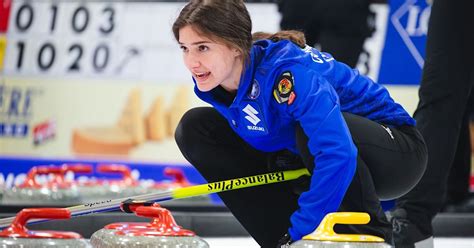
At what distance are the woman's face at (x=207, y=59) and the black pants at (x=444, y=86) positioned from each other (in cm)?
83

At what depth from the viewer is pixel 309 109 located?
2104mm

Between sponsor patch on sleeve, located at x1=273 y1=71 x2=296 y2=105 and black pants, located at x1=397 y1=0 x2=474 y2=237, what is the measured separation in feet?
2.66

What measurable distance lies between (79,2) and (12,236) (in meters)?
3.13

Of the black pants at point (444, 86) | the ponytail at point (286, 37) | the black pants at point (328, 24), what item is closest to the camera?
the ponytail at point (286, 37)

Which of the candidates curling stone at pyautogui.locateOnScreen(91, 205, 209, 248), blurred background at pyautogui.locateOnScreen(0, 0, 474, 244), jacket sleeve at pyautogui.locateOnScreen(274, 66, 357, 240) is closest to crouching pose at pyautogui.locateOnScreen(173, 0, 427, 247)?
jacket sleeve at pyautogui.locateOnScreen(274, 66, 357, 240)

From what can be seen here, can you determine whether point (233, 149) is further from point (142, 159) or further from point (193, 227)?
point (142, 159)

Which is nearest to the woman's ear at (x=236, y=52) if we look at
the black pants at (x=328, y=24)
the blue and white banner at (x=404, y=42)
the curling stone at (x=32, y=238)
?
the curling stone at (x=32, y=238)

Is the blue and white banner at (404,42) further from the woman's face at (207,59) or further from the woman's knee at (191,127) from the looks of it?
the woman's face at (207,59)

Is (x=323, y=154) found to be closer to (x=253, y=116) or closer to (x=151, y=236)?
(x=253, y=116)

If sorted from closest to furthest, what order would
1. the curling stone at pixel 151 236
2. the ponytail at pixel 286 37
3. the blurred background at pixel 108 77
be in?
the curling stone at pixel 151 236, the ponytail at pixel 286 37, the blurred background at pixel 108 77

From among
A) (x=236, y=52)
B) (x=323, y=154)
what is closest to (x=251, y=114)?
(x=236, y=52)

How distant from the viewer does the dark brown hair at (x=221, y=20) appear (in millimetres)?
2203

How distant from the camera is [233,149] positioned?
8.29ft

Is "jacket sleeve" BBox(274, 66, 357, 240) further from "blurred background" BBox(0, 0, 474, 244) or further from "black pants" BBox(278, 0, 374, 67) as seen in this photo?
"blurred background" BBox(0, 0, 474, 244)
